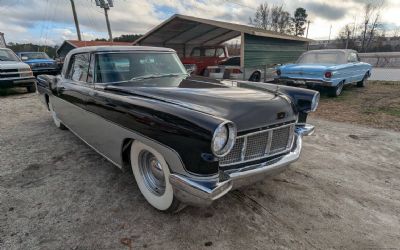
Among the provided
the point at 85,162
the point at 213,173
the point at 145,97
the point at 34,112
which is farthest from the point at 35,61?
the point at 213,173

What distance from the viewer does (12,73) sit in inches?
385

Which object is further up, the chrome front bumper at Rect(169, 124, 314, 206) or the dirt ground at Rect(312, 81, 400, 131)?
the chrome front bumper at Rect(169, 124, 314, 206)

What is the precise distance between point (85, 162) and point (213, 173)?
2.50 m

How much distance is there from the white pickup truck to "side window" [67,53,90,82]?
22.9 ft

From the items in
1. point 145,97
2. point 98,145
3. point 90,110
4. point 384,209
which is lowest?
point 384,209

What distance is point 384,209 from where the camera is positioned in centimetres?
286

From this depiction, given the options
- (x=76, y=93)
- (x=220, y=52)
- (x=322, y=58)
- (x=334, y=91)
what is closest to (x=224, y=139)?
(x=76, y=93)

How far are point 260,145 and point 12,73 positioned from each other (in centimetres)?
1036

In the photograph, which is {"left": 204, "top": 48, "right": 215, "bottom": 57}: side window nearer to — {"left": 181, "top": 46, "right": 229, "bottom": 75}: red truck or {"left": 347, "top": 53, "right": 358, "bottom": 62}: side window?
{"left": 181, "top": 46, "right": 229, "bottom": 75}: red truck

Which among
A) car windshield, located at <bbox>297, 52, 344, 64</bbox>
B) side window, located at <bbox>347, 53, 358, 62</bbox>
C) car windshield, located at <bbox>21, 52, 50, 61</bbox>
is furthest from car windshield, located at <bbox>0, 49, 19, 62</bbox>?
side window, located at <bbox>347, 53, 358, 62</bbox>

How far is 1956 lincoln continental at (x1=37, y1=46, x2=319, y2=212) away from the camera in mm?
2191

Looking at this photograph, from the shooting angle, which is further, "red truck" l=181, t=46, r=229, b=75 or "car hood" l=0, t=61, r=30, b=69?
"red truck" l=181, t=46, r=229, b=75

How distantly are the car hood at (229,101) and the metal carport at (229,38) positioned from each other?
8.70 metres

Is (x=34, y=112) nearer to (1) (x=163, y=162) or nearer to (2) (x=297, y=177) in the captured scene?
(1) (x=163, y=162)
